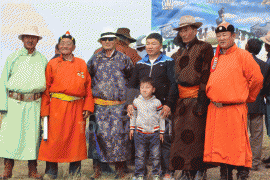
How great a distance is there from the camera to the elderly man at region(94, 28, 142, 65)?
5.79 metres

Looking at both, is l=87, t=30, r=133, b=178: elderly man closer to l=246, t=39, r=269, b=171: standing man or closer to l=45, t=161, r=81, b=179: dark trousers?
l=45, t=161, r=81, b=179: dark trousers

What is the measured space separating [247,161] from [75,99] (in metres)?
2.42

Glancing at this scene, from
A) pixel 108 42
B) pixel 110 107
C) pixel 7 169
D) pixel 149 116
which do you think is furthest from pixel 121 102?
pixel 7 169

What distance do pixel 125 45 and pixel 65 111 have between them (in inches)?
77.9

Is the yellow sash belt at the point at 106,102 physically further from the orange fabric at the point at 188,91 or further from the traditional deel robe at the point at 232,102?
the traditional deel robe at the point at 232,102

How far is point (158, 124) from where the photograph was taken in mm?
4430

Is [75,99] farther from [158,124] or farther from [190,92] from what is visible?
[190,92]

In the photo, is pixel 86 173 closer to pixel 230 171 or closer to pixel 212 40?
Result: pixel 230 171

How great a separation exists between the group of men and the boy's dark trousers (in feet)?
0.57

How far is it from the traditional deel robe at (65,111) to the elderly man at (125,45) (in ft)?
4.07

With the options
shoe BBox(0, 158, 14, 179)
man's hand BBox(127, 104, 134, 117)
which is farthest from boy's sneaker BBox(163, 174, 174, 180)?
shoe BBox(0, 158, 14, 179)

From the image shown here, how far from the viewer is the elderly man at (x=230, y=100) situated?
3.88 meters

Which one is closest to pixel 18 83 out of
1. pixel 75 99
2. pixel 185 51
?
pixel 75 99

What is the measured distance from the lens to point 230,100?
3.86 meters
